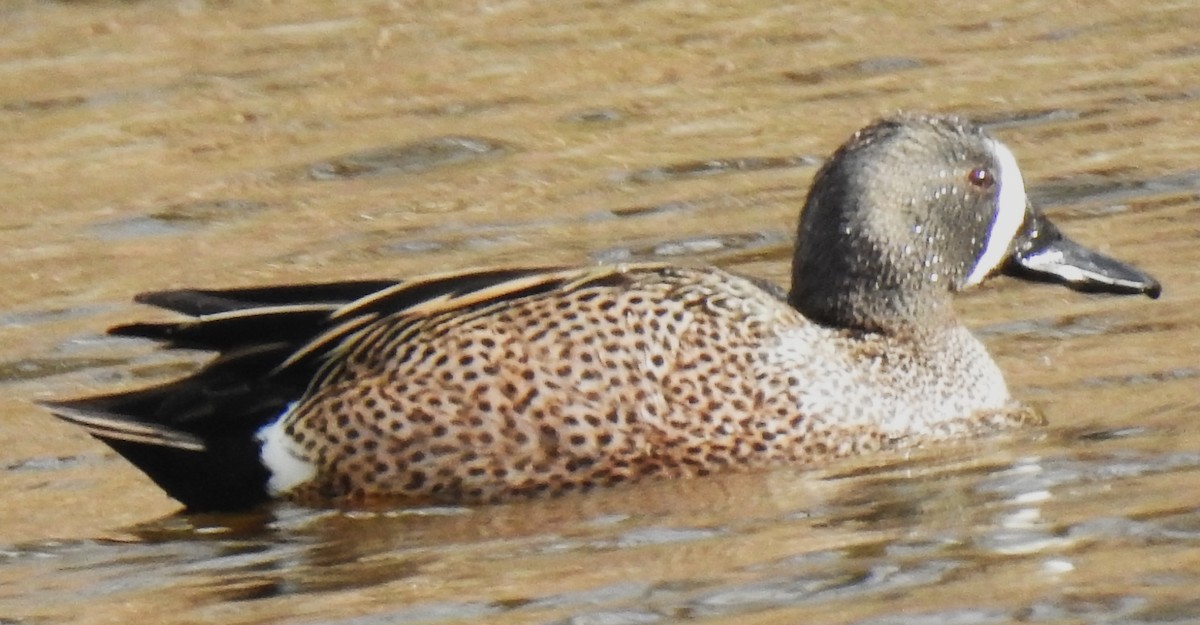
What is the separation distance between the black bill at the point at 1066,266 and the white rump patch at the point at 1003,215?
0.18ft

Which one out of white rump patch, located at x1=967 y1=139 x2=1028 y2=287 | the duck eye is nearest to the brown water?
white rump patch, located at x1=967 y1=139 x2=1028 y2=287

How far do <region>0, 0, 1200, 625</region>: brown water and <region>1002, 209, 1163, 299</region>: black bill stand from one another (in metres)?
0.19

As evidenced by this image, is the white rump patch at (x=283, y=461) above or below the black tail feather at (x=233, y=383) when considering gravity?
below

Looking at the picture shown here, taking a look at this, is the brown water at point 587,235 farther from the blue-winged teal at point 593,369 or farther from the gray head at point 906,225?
the gray head at point 906,225

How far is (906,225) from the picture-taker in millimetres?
7988

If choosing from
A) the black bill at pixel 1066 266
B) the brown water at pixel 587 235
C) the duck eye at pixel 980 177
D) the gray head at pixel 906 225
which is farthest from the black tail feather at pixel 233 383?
the black bill at pixel 1066 266

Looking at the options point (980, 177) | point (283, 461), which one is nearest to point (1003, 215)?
point (980, 177)

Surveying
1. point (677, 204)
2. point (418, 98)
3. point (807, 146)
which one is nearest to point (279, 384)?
point (677, 204)

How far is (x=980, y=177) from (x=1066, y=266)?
43 centimetres

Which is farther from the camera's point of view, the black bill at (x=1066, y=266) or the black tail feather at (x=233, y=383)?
the black bill at (x=1066, y=266)

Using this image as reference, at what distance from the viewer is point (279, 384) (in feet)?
25.5

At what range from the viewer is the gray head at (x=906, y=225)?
791 centimetres

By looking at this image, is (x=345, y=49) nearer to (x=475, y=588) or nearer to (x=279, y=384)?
(x=279, y=384)

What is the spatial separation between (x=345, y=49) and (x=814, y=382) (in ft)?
19.3
